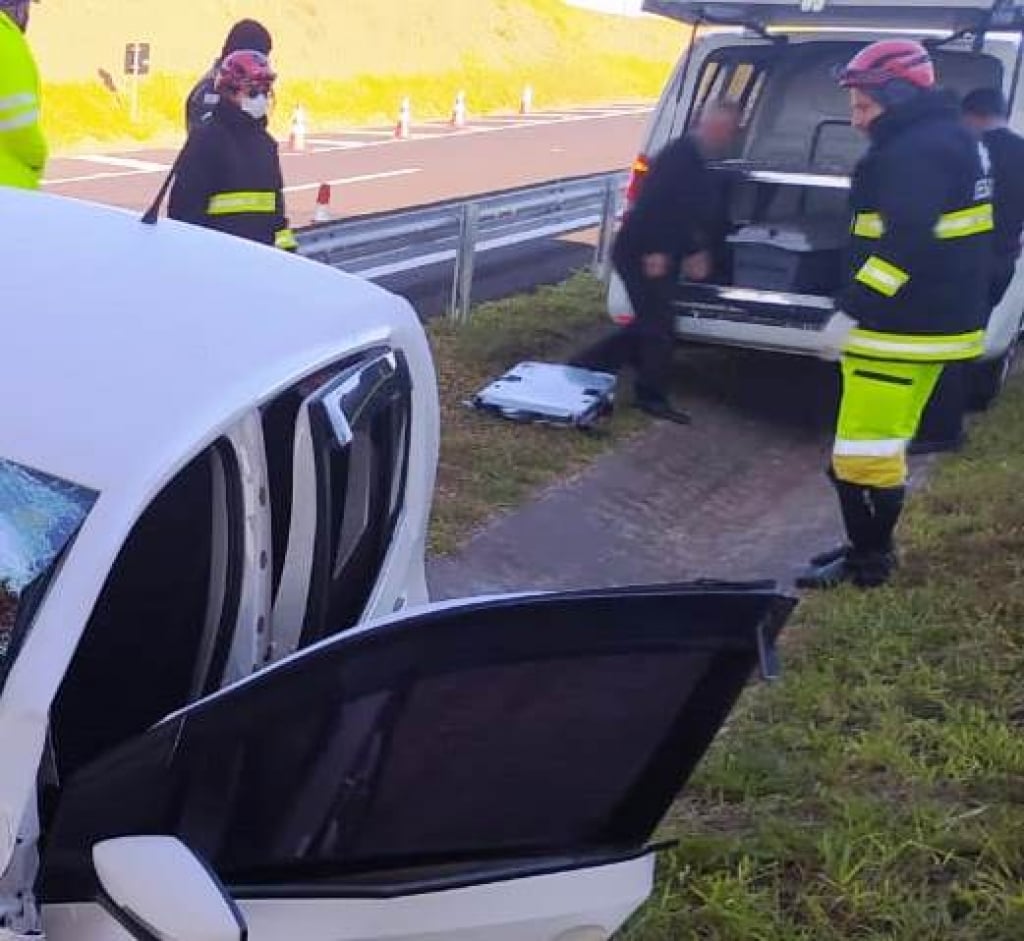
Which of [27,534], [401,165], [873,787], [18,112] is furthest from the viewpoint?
[401,165]

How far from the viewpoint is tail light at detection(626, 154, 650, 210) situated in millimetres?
7355

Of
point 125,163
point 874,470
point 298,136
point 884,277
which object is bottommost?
point 125,163

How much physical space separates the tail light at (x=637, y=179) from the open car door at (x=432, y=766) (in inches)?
212

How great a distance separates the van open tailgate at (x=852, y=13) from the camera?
659 centimetres

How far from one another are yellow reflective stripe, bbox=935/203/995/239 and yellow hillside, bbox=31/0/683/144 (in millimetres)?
17099

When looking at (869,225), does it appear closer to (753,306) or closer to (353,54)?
(753,306)

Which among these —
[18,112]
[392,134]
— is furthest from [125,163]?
[18,112]

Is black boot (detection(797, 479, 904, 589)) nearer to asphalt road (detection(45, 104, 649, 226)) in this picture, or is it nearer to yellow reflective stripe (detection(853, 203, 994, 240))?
yellow reflective stripe (detection(853, 203, 994, 240))

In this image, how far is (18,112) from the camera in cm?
537

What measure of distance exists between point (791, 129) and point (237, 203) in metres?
3.78

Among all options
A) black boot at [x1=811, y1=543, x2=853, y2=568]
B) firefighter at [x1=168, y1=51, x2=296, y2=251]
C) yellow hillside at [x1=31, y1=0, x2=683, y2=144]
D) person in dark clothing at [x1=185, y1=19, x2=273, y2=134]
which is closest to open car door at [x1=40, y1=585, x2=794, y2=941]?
black boot at [x1=811, y1=543, x2=853, y2=568]

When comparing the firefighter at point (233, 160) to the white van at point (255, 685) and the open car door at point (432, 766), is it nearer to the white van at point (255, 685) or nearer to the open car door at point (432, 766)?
the white van at point (255, 685)

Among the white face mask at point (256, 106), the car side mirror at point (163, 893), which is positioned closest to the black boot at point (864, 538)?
the white face mask at point (256, 106)

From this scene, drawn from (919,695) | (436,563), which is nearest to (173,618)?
(919,695)
